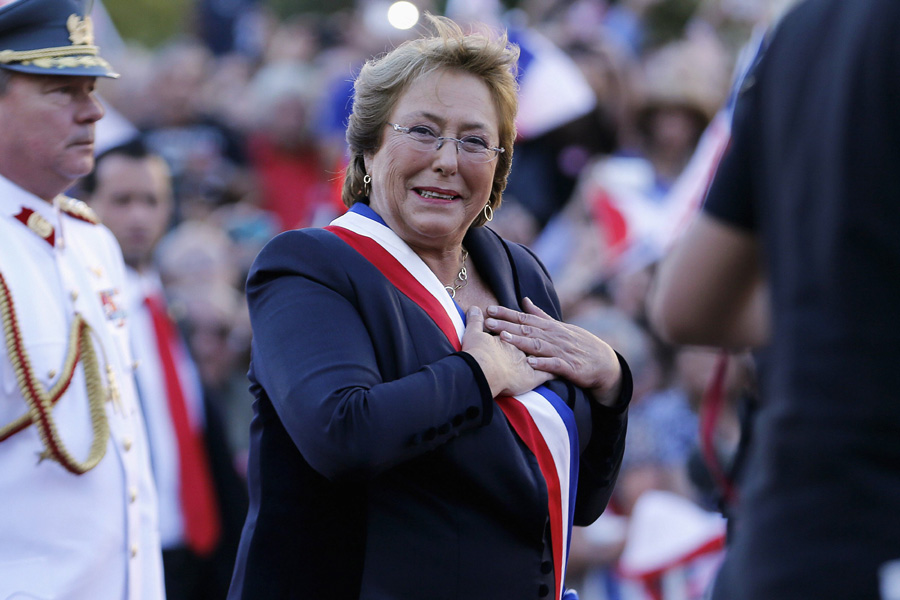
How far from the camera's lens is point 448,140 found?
108 inches

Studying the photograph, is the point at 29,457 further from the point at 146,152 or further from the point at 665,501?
the point at 665,501

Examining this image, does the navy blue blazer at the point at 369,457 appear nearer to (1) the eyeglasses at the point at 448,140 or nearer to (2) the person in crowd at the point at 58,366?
(1) the eyeglasses at the point at 448,140

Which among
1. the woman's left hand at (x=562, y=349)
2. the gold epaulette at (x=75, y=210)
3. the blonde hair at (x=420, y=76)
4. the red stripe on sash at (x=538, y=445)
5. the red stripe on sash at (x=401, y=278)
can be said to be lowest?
the red stripe on sash at (x=538, y=445)

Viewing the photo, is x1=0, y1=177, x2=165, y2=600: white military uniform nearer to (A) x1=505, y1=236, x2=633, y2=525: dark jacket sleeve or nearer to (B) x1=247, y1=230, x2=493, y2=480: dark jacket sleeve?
(B) x1=247, y1=230, x2=493, y2=480: dark jacket sleeve

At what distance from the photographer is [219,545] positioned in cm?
483

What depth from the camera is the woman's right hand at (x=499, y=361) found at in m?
2.54

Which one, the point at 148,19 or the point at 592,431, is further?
the point at 148,19

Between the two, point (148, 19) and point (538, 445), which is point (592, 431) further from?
point (148, 19)

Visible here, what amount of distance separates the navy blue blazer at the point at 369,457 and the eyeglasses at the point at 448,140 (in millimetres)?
325

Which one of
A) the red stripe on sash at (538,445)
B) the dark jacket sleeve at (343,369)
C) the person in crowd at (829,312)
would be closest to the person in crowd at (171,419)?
the dark jacket sleeve at (343,369)

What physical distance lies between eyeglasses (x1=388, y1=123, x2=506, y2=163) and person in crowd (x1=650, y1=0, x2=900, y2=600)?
121 cm

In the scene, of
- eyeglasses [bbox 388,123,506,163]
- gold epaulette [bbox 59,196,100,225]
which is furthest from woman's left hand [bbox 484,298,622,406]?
gold epaulette [bbox 59,196,100,225]

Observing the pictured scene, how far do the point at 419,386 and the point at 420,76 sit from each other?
0.80 meters

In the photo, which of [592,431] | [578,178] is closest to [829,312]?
[592,431]
